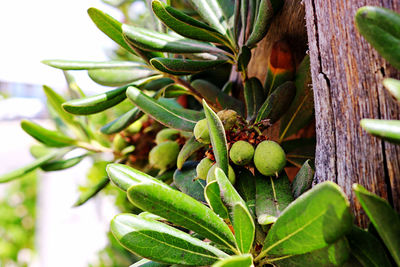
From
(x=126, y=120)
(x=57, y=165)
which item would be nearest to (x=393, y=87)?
(x=126, y=120)

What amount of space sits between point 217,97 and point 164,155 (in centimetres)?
20

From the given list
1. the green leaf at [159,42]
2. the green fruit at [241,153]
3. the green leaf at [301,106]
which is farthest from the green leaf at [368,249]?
the green leaf at [159,42]

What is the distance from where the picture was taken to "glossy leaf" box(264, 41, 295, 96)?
31.9 inches

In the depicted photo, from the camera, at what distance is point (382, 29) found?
0.41m

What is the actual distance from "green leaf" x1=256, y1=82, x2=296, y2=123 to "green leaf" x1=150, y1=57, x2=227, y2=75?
0.47 ft

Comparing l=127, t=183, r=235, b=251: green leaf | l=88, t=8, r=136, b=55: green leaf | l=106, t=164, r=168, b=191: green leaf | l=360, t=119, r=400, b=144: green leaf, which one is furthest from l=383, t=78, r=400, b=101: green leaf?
l=88, t=8, r=136, b=55: green leaf

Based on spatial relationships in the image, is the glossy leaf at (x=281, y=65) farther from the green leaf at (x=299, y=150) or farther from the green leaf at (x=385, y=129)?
the green leaf at (x=385, y=129)

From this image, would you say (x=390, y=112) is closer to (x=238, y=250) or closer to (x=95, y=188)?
(x=238, y=250)

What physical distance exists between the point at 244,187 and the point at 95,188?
1.98 ft

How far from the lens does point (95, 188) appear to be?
1095 mm

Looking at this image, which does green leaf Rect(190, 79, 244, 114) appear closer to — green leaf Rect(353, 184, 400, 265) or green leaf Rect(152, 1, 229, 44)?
green leaf Rect(152, 1, 229, 44)

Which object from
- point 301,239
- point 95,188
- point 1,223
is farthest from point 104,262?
point 1,223

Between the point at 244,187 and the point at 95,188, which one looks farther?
the point at 95,188

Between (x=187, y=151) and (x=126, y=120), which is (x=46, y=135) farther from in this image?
(x=187, y=151)
